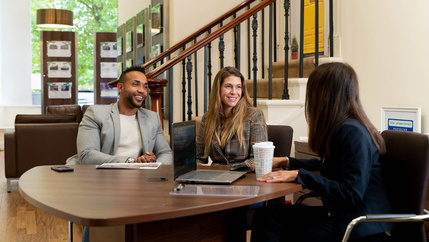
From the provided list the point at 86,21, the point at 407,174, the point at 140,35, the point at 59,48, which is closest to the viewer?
the point at 407,174

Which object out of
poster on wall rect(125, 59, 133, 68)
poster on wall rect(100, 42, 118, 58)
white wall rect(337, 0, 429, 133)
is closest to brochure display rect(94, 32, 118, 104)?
poster on wall rect(100, 42, 118, 58)

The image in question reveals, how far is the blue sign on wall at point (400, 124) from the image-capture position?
3.91 meters

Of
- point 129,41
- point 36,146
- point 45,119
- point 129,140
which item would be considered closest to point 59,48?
point 129,41

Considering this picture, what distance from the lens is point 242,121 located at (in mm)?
2951

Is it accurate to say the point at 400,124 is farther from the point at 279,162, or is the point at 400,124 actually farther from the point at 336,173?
the point at 336,173

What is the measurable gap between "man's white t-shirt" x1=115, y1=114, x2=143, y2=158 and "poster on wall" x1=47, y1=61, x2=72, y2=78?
731 centimetres

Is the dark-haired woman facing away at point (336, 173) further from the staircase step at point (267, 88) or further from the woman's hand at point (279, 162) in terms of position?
the staircase step at point (267, 88)

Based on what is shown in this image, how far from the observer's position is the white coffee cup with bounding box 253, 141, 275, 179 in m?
2.12

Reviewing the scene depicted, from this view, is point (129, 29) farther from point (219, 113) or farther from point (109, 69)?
point (219, 113)

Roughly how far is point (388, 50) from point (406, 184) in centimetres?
258

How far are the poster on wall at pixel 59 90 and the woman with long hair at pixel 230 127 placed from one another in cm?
756

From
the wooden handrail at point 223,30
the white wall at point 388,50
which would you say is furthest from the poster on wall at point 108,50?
the white wall at point 388,50

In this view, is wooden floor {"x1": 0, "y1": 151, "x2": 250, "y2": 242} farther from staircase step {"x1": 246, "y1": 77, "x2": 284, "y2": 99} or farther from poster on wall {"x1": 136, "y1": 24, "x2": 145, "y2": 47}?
poster on wall {"x1": 136, "y1": 24, "x2": 145, "y2": 47}

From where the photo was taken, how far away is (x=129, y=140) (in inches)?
123
